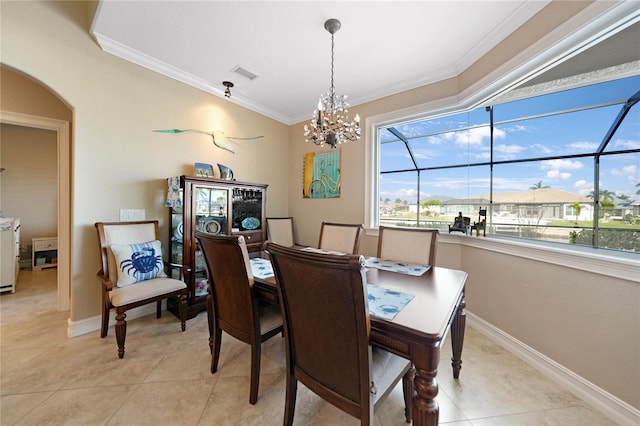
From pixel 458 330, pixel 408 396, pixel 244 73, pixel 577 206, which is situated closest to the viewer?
pixel 408 396

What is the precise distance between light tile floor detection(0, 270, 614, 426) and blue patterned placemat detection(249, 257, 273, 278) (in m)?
0.77

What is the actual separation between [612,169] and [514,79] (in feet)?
3.59

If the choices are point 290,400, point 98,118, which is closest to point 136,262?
point 98,118

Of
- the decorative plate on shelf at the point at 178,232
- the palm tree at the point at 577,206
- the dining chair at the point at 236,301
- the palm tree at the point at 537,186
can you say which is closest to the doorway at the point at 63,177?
the decorative plate on shelf at the point at 178,232

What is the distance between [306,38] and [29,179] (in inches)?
217

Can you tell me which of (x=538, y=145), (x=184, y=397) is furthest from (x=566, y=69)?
(x=184, y=397)

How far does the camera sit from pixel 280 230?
3613 mm

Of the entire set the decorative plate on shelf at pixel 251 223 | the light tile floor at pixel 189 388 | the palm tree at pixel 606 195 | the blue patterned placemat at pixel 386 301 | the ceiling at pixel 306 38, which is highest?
the ceiling at pixel 306 38

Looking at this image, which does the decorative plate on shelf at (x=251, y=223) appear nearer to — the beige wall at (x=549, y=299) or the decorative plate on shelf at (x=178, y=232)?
the decorative plate on shelf at (x=178, y=232)

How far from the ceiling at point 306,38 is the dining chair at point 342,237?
1.80m

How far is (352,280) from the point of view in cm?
82

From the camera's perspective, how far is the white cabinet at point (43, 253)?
153 inches

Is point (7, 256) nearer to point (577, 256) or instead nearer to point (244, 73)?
point (244, 73)

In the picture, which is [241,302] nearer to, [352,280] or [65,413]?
[352,280]
